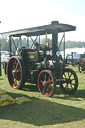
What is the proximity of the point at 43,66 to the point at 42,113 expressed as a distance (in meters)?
2.38

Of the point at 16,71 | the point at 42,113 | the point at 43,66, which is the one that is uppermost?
the point at 43,66

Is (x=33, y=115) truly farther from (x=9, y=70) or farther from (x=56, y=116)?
(x=9, y=70)

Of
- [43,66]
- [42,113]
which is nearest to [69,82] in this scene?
[43,66]

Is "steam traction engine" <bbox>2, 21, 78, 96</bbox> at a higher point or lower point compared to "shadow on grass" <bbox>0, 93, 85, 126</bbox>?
higher

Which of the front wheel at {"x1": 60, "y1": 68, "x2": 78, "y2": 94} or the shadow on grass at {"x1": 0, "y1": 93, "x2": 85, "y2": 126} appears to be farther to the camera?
the front wheel at {"x1": 60, "y1": 68, "x2": 78, "y2": 94}

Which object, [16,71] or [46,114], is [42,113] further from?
[16,71]

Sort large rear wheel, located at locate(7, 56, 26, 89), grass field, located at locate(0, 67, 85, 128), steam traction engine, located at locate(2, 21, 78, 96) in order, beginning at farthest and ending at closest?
large rear wheel, located at locate(7, 56, 26, 89)
steam traction engine, located at locate(2, 21, 78, 96)
grass field, located at locate(0, 67, 85, 128)

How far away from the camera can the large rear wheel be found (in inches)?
267

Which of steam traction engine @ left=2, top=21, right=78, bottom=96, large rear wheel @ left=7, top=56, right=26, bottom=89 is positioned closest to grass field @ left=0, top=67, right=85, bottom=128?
steam traction engine @ left=2, top=21, right=78, bottom=96

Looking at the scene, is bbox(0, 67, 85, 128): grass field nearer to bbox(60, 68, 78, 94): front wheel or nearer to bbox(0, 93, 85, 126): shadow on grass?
bbox(0, 93, 85, 126): shadow on grass

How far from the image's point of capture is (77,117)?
13.3 ft

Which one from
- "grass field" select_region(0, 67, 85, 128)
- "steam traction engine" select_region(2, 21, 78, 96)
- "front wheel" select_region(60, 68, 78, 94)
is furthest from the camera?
"front wheel" select_region(60, 68, 78, 94)

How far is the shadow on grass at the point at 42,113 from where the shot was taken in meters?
3.88

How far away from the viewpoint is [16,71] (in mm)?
7207
